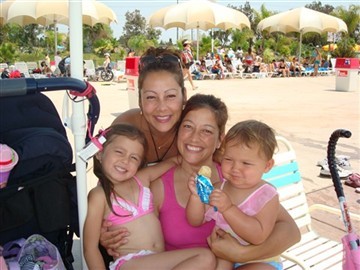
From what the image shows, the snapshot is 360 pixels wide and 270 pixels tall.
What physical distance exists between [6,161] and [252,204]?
1.07 m

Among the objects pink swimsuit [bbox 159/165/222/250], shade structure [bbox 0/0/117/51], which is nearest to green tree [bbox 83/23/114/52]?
shade structure [bbox 0/0/117/51]

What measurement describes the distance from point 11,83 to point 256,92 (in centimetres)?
1262

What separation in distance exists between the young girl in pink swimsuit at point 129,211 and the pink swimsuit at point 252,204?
0.55 feet

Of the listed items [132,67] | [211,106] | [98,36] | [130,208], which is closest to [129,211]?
[130,208]

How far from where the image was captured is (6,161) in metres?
1.57

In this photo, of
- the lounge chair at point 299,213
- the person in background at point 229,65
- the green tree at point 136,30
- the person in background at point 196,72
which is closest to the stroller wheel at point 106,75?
the person in background at point 196,72

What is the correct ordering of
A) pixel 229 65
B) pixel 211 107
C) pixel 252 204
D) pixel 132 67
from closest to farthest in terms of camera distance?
pixel 252 204 < pixel 211 107 < pixel 132 67 < pixel 229 65

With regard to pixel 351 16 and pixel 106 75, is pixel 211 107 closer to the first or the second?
pixel 106 75

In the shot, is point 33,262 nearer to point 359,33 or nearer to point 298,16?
point 298,16

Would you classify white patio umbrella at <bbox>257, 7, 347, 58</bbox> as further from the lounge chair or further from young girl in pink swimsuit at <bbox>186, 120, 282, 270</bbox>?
young girl in pink swimsuit at <bbox>186, 120, 282, 270</bbox>

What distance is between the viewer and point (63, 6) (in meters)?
14.2

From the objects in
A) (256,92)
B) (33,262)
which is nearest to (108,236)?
(33,262)

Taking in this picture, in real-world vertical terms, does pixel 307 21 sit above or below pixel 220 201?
above

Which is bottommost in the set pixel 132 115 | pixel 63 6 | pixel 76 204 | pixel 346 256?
pixel 346 256
